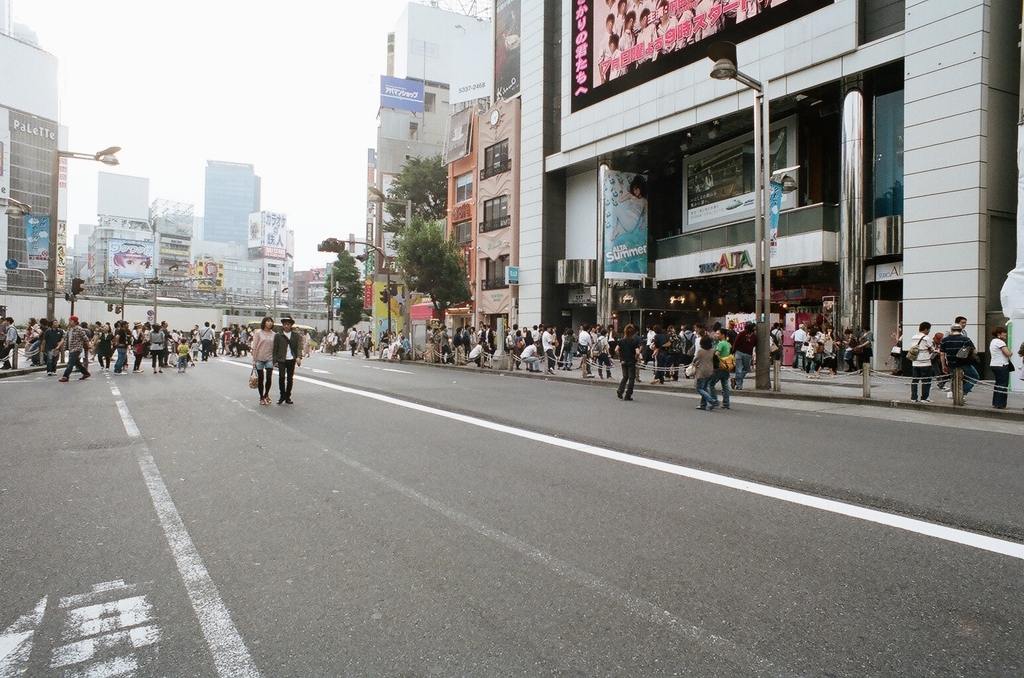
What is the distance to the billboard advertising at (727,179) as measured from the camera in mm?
23953

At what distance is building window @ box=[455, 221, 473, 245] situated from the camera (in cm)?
4338

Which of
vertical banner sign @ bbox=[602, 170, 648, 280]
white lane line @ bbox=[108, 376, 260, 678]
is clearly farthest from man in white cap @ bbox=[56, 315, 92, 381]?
vertical banner sign @ bbox=[602, 170, 648, 280]

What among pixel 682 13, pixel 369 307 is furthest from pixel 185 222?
pixel 682 13

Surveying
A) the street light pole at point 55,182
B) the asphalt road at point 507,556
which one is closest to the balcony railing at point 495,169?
the street light pole at point 55,182

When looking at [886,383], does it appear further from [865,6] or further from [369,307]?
[369,307]

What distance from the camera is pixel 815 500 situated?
4934 mm

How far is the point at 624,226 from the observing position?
30.2m

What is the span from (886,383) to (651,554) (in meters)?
15.3

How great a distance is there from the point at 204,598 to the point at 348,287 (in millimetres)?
62186

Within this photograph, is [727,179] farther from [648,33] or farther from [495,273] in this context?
[495,273]

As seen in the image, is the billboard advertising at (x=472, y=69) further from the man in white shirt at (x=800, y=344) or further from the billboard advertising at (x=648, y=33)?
the man in white shirt at (x=800, y=344)

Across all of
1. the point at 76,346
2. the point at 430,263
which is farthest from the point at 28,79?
the point at 76,346

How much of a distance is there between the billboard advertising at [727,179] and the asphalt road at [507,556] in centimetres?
1869

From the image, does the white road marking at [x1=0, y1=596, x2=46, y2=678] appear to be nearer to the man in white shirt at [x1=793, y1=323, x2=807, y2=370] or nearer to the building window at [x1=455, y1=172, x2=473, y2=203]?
the man in white shirt at [x1=793, y1=323, x2=807, y2=370]
